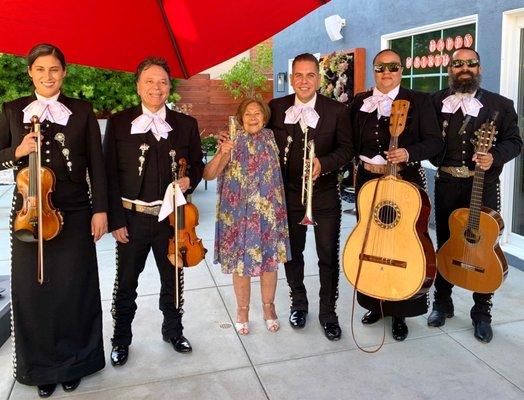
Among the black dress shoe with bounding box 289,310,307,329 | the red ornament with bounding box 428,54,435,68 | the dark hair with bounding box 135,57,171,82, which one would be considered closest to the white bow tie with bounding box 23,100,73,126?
the dark hair with bounding box 135,57,171,82

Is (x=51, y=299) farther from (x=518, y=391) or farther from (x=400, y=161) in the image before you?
(x=518, y=391)

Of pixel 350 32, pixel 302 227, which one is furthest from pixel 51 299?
pixel 350 32

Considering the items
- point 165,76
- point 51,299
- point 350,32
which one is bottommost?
point 51,299

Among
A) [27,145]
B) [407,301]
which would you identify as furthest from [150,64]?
[407,301]

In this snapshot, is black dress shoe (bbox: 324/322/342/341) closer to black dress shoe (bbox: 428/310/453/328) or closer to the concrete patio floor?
the concrete patio floor

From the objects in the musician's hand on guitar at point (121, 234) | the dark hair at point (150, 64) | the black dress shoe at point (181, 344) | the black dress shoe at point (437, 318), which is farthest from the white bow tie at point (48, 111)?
the black dress shoe at point (437, 318)

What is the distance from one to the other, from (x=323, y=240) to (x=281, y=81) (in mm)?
9266

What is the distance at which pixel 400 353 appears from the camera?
3623mm

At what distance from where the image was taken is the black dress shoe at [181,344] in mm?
3670

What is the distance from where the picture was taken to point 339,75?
871cm

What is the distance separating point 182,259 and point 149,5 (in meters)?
1.52

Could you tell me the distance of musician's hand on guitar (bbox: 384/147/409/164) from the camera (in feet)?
11.0

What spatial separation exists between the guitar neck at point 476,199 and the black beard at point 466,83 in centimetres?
57

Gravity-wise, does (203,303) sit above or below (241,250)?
below
